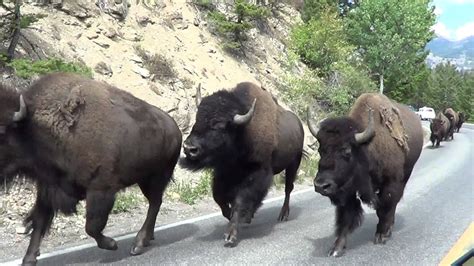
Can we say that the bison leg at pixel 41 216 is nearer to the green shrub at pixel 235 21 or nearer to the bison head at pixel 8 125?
the bison head at pixel 8 125

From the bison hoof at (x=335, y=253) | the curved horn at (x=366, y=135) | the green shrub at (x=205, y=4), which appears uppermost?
the curved horn at (x=366, y=135)

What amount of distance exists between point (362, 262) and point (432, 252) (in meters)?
1.10

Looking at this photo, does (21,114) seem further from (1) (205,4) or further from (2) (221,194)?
(1) (205,4)

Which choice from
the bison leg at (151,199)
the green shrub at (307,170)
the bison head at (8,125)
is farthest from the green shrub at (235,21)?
the bison head at (8,125)

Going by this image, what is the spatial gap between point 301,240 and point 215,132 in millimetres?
1949

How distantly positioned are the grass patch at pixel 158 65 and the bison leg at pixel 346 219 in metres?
11.1

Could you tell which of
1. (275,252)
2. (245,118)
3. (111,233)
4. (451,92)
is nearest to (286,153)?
(245,118)

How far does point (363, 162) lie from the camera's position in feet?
22.2

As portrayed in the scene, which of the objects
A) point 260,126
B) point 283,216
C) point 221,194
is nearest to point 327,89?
point 283,216

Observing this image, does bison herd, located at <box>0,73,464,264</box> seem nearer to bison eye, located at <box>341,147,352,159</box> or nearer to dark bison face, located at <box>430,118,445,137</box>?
bison eye, located at <box>341,147,352,159</box>

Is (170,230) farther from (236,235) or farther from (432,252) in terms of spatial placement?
(432,252)

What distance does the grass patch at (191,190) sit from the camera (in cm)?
1009

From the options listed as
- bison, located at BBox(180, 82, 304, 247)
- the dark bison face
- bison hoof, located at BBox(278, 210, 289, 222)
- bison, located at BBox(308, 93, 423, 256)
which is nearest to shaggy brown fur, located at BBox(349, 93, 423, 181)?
A: bison, located at BBox(308, 93, 423, 256)

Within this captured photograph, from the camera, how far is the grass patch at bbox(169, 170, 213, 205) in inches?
397
